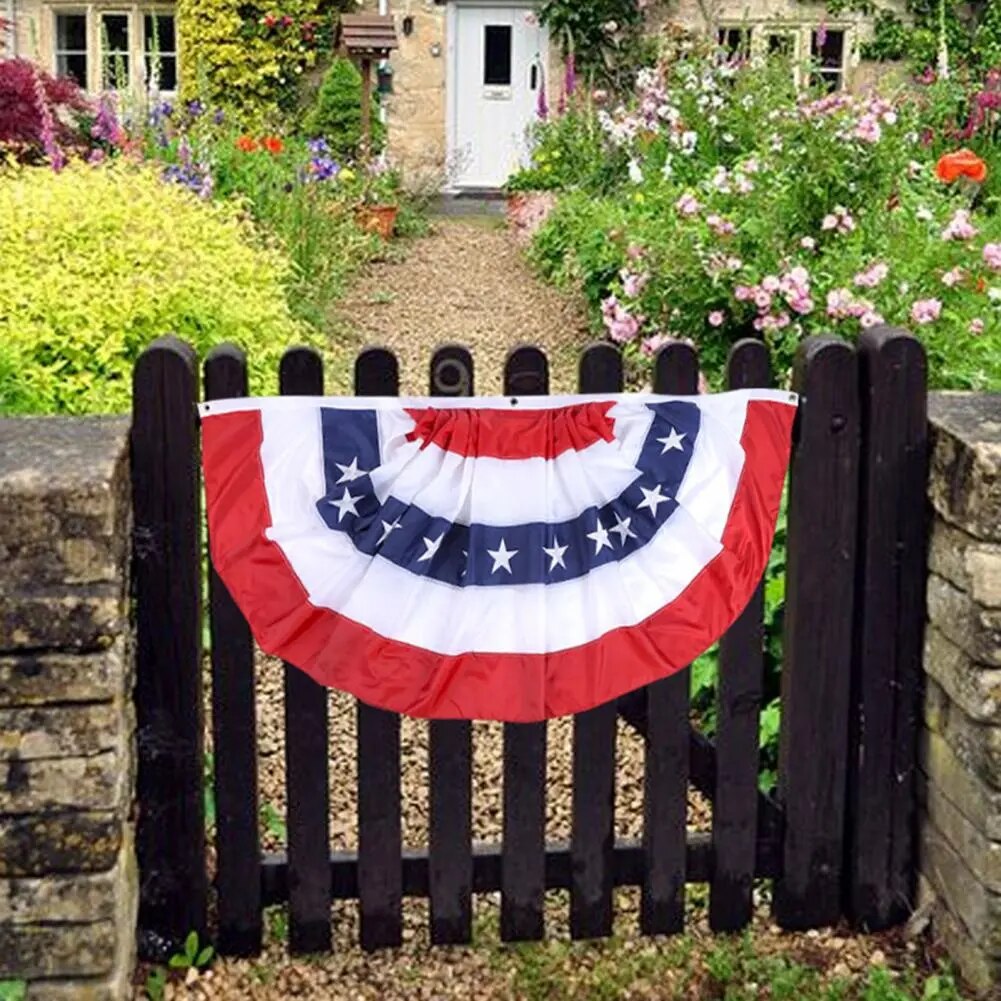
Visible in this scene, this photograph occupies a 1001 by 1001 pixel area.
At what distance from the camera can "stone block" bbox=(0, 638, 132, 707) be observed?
2.63 m

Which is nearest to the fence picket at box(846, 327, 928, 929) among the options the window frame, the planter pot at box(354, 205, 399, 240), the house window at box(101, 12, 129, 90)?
the planter pot at box(354, 205, 399, 240)

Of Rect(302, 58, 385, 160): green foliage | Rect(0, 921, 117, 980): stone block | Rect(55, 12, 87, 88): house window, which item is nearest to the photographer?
Rect(0, 921, 117, 980): stone block

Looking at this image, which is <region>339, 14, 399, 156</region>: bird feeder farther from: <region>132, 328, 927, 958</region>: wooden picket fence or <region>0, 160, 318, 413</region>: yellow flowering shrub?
<region>132, 328, 927, 958</region>: wooden picket fence

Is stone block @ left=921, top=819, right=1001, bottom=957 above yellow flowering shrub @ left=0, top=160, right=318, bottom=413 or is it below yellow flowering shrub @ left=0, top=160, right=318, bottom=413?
below

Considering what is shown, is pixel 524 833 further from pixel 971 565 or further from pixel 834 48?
pixel 834 48

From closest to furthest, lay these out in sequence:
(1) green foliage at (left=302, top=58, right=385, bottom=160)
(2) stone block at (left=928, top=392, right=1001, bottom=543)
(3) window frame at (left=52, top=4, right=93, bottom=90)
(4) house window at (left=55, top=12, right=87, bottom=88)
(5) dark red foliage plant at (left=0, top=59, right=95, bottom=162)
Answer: (2) stone block at (left=928, top=392, right=1001, bottom=543), (5) dark red foliage plant at (left=0, top=59, right=95, bottom=162), (1) green foliage at (left=302, top=58, right=385, bottom=160), (3) window frame at (left=52, top=4, right=93, bottom=90), (4) house window at (left=55, top=12, right=87, bottom=88)

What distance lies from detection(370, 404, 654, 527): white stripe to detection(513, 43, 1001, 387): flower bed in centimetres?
226

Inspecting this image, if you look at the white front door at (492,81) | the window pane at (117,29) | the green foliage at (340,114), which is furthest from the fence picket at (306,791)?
the window pane at (117,29)

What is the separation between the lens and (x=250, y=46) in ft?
58.3

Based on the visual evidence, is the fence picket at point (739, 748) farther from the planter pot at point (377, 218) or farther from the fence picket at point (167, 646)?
the planter pot at point (377, 218)

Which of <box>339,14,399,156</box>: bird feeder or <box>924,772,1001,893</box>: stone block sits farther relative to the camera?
<box>339,14,399,156</box>: bird feeder

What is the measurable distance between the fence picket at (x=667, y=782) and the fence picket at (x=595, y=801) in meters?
0.07

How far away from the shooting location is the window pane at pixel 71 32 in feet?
61.2

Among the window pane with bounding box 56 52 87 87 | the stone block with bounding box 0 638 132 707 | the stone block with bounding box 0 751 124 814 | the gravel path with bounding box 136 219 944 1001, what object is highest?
the window pane with bounding box 56 52 87 87
